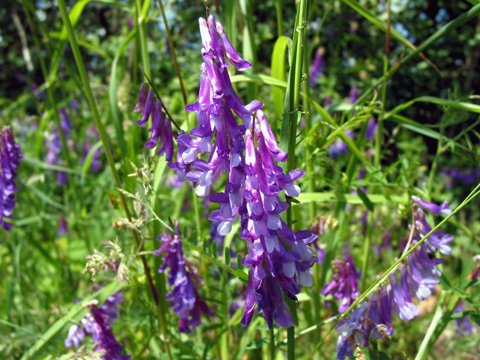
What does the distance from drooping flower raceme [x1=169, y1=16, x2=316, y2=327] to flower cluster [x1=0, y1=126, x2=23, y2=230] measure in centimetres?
92

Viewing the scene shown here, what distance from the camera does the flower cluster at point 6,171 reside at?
4.91ft

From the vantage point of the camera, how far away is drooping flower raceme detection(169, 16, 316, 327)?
76cm

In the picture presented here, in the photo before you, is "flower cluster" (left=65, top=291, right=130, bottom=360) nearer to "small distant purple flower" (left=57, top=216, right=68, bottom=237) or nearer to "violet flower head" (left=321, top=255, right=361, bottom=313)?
"violet flower head" (left=321, top=255, right=361, bottom=313)

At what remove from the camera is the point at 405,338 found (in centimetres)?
221

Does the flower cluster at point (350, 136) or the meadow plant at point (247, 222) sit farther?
the flower cluster at point (350, 136)

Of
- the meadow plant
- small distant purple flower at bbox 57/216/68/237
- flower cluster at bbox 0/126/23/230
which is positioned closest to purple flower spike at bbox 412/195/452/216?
the meadow plant

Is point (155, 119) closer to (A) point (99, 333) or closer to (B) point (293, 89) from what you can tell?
(B) point (293, 89)

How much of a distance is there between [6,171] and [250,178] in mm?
1066

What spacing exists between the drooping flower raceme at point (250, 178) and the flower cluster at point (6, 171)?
0.92 m

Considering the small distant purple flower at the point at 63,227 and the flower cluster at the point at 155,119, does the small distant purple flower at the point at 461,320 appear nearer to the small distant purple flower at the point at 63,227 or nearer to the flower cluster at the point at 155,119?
the flower cluster at the point at 155,119

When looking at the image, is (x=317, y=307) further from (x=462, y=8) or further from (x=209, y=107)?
(x=462, y=8)

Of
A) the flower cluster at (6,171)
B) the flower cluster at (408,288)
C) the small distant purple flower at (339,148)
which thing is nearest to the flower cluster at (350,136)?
the small distant purple flower at (339,148)

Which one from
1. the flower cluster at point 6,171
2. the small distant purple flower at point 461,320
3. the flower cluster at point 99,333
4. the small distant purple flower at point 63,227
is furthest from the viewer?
the small distant purple flower at point 63,227

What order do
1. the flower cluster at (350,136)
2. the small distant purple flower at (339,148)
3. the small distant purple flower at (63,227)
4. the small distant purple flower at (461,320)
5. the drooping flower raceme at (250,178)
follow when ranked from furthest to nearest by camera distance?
the small distant purple flower at (339,148) → the small distant purple flower at (63,227) → the flower cluster at (350,136) → the small distant purple flower at (461,320) → the drooping flower raceme at (250,178)
